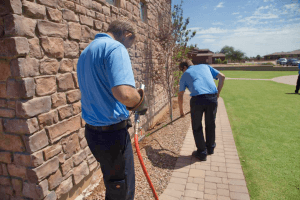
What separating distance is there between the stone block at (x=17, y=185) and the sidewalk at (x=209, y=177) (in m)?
1.84

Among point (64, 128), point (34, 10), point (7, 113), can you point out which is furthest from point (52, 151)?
point (34, 10)

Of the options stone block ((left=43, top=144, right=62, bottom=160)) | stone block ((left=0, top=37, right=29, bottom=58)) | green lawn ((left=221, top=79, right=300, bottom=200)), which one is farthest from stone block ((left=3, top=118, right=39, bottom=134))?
green lawn ((left=221, top=79, right=300, bottom=200))

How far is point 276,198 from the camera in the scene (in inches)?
104

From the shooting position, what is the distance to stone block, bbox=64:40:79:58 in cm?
252

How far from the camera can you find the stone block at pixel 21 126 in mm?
1979

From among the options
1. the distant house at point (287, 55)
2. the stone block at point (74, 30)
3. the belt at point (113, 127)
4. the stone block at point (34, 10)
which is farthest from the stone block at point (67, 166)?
the distant house at point (287, 55)

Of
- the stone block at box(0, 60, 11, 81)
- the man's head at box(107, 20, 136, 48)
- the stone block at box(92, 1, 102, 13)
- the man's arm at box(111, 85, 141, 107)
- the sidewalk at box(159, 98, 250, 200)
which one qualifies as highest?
the stone block at box(92, 1, 102, 13)

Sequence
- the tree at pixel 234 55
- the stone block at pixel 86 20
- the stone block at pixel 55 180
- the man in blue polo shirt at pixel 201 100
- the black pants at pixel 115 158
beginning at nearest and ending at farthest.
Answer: the black pants at pixel 115 158, the stone block at pixel 55 180, the stone block at pixel 86 20, the man in blue polo shirt at pixel 201 100, the tree at pixel 234 55

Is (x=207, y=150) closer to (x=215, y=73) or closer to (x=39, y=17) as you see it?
(x=215, y=73)

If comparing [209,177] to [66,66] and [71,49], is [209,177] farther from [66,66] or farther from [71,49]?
[71,49]

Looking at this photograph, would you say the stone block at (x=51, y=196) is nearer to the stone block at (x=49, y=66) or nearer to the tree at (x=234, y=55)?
the stone block at (x=49, y=66)

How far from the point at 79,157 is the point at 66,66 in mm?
1377

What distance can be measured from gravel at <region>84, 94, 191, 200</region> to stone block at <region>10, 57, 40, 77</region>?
199 centimetres

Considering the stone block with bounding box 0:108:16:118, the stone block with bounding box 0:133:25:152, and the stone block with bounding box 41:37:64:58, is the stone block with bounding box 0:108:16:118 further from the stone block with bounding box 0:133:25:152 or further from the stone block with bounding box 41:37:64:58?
the stone block with bounding box 41:37:64:58
